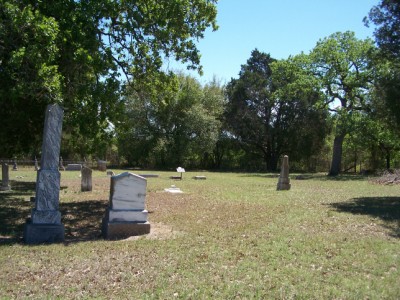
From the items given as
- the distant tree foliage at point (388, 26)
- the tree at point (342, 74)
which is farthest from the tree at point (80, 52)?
the tree at point (342, 74)

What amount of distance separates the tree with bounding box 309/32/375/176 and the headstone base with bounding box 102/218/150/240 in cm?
2759

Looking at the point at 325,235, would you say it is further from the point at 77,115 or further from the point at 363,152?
the point at 363,152

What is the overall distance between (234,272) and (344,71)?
108ft

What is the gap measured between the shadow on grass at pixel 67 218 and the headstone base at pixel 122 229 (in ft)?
1.01

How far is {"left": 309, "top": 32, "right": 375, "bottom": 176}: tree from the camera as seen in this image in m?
34.1

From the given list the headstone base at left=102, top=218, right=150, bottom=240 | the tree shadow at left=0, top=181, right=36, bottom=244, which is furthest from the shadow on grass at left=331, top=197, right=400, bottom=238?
the tree shadow at left=0, top=181, right=36, bottom=244

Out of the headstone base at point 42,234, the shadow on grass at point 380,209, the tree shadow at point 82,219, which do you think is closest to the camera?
the headstone base at point 42,234

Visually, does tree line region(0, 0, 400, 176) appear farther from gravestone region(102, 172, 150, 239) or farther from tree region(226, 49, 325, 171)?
tree region(226, 49, 325, 171)

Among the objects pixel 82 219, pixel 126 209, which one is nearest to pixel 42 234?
pixel 126 209

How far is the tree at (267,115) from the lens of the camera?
159 feet

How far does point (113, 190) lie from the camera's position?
9.56 metres

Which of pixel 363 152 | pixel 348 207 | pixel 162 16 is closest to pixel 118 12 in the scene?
pixel 162 16

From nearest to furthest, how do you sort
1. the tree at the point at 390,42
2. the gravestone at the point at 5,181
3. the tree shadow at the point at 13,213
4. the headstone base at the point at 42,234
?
1. the headstone base at the point at 42,234
2. the tree shadow at the point at 13,213
3. the tree at the point at 390,42
4. the gravestone at the point at 5,181

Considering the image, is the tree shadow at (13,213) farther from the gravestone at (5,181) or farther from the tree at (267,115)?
the tree at (267,115)
